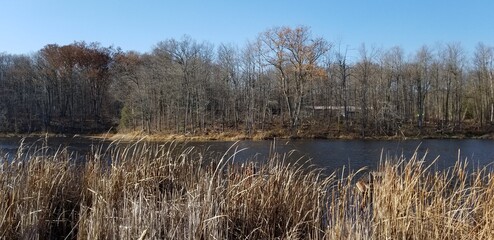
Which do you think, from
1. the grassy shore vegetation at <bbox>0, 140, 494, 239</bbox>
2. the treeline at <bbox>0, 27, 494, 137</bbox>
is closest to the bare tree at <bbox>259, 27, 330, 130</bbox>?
the treeline at <bbox>0, 27, 494, 137</bbox>

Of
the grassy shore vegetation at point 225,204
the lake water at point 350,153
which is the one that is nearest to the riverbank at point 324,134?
the lake water at point 350,153

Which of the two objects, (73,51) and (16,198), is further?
(73,51)

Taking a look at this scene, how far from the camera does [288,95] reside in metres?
53.5

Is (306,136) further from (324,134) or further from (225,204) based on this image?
(225,204)

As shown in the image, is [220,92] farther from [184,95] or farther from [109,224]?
[109,224]

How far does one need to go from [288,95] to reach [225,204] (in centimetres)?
4825

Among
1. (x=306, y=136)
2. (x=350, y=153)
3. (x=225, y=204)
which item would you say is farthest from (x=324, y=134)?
(x=225, y=204)

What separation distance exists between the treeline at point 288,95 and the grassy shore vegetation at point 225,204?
4232 centimetres

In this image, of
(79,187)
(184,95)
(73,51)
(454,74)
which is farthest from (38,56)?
(79,187)

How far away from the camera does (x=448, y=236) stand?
4.74 m

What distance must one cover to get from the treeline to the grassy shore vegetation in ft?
139

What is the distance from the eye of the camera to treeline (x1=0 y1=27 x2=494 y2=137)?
51.2 m

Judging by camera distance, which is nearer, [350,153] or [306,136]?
[350,153]

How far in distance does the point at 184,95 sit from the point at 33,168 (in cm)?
4850
